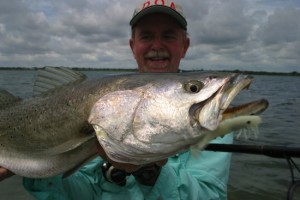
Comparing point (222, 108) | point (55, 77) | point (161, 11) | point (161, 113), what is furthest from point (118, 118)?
point (161, 11)

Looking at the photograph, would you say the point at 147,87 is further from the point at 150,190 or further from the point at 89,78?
the point at 150,190

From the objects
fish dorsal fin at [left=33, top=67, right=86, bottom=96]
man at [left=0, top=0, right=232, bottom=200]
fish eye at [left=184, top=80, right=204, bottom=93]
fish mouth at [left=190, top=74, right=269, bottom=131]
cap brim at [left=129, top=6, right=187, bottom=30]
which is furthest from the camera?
cap brim at [left=129, top=6, right=187, bottom=30]

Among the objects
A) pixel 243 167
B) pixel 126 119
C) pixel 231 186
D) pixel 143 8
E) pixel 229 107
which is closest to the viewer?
pixel 229 107

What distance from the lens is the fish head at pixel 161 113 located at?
92.5 inches

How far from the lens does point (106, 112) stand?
8.59 feet

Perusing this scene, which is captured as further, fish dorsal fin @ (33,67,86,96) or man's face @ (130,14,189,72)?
man's face @ (130,14,189,72)

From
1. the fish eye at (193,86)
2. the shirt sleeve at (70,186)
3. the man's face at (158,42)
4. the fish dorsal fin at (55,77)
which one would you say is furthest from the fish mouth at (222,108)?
the man's face at (158,42)

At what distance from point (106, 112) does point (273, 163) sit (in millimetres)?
9400

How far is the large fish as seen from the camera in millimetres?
2357

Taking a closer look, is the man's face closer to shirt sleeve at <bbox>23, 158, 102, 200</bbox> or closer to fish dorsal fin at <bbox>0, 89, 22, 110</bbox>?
shirt sleeve at <bbox>23, 158, 102, 200</bbox>

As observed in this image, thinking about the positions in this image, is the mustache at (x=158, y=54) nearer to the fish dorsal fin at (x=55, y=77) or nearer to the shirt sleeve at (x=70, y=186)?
the shirt sleeve at (x=70, y=186)

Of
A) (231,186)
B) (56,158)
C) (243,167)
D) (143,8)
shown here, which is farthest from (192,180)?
(243,167)

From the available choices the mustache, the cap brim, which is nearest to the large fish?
the mustache

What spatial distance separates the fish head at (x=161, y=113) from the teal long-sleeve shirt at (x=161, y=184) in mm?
879
